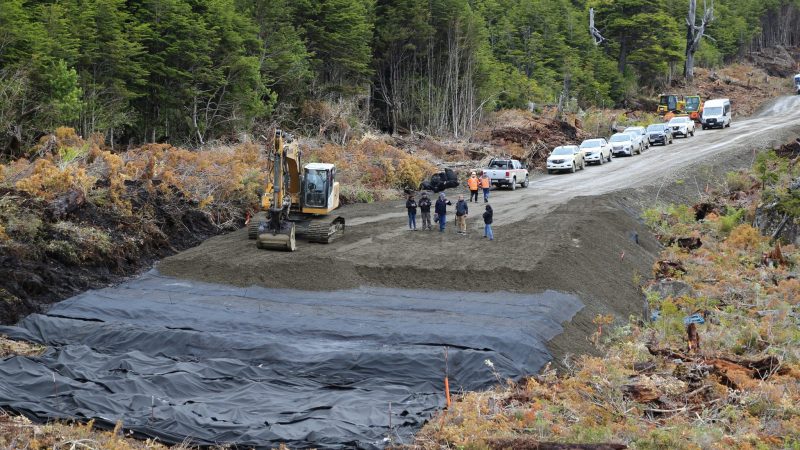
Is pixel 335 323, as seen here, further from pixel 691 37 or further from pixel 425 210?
pixel 691 37

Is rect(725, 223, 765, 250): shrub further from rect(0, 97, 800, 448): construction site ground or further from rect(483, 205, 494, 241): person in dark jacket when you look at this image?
rect(483, 205, 494, 241): person in dark jacket

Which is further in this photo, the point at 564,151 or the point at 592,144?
the point at 592,144

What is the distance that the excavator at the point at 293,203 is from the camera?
22625 millimetres

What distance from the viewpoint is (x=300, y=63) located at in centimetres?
4297

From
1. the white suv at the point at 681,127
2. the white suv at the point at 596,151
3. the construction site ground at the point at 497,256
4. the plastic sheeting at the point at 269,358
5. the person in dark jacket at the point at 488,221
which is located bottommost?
the plastic sheeting at the point at 269,358

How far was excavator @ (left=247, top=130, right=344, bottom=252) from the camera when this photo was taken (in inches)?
891

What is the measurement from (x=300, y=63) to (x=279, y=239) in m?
22.2

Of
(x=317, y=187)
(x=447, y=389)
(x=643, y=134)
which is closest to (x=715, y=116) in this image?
(x=643, y=134)

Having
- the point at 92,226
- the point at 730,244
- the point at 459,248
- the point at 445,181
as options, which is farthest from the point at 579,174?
the point at 92,226

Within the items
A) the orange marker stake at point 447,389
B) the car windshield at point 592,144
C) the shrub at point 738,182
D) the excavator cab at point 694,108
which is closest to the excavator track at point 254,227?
the orange marker stake at point 447,389

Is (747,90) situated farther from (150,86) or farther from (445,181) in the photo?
(150,86)

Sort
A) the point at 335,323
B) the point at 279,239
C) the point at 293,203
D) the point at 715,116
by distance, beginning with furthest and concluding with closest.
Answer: the point at 715,116, the point at 293,203, the point at 279,239, the point at 335,323

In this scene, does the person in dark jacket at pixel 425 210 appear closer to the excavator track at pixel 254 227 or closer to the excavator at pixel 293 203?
the excavator at pixel 293 203

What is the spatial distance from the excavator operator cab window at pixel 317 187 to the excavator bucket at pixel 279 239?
6.18ft
